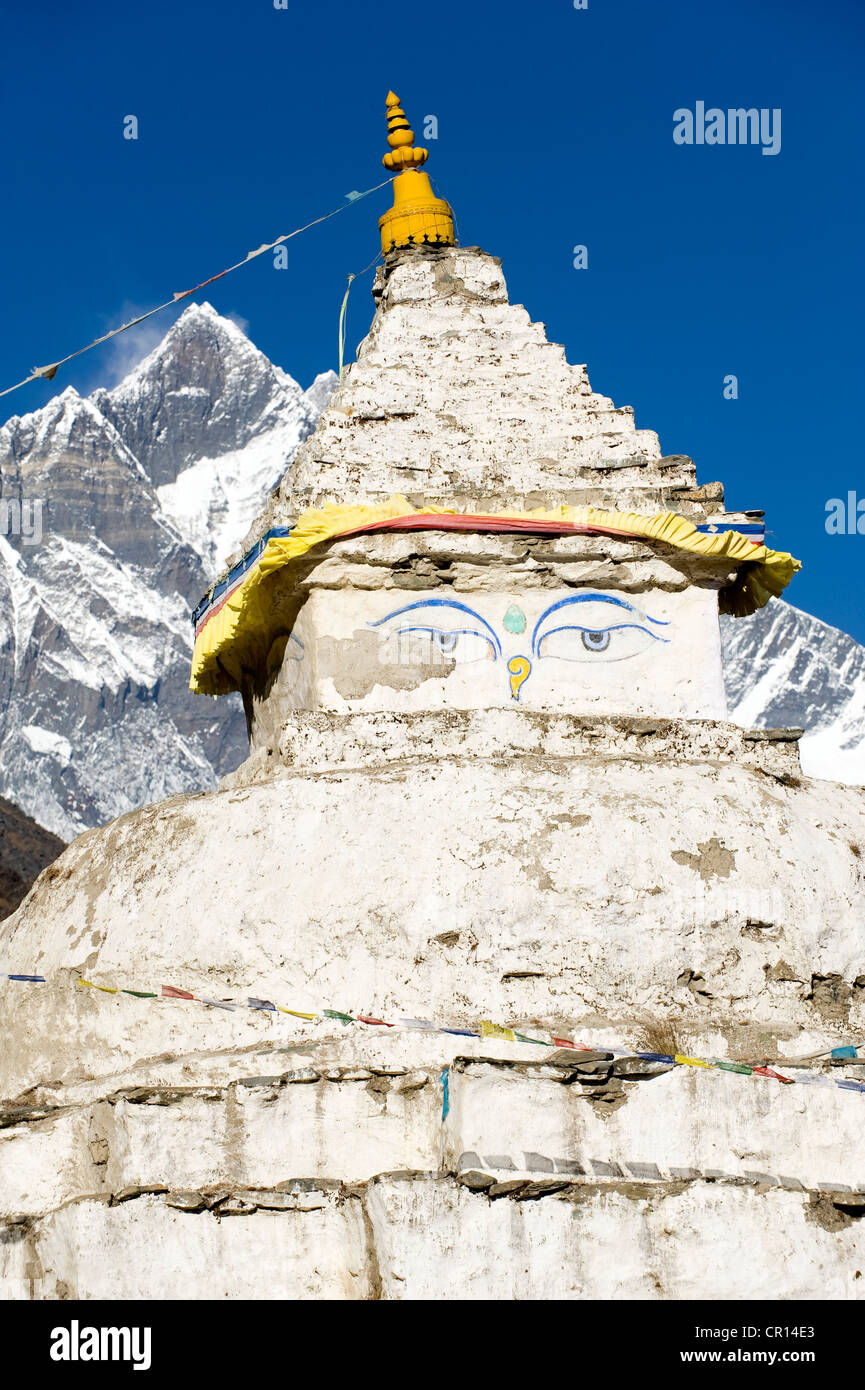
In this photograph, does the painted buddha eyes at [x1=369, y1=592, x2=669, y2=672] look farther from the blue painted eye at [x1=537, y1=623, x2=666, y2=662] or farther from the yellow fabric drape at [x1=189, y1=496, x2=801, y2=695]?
the yellow fabric drape at [x1=189, y1=496, x2=801, y2=695]

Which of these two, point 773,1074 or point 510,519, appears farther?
point 510,519

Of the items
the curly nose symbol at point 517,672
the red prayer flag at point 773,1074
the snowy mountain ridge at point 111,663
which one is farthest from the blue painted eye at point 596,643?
the snowy mountain ridge at point 111,663

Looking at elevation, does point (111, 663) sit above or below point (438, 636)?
above

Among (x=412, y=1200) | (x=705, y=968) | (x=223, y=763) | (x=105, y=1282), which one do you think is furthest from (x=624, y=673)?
(x=223, y=763)

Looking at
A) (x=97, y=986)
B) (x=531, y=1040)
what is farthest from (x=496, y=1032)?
(x=97, y=986)

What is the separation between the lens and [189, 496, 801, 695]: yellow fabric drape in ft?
31.3

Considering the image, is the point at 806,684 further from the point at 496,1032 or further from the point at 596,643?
the point at 496,1032

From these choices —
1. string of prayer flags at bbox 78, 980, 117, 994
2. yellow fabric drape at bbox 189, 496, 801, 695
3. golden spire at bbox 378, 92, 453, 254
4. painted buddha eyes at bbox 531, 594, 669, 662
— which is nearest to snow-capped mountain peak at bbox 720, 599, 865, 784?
golden spire at bbox 378, 92, 453, 254

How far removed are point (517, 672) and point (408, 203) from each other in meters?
5.04

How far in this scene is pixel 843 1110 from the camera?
741cm

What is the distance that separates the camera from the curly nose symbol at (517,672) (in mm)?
9602

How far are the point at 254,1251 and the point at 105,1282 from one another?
2.35ft

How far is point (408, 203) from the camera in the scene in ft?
42.0
